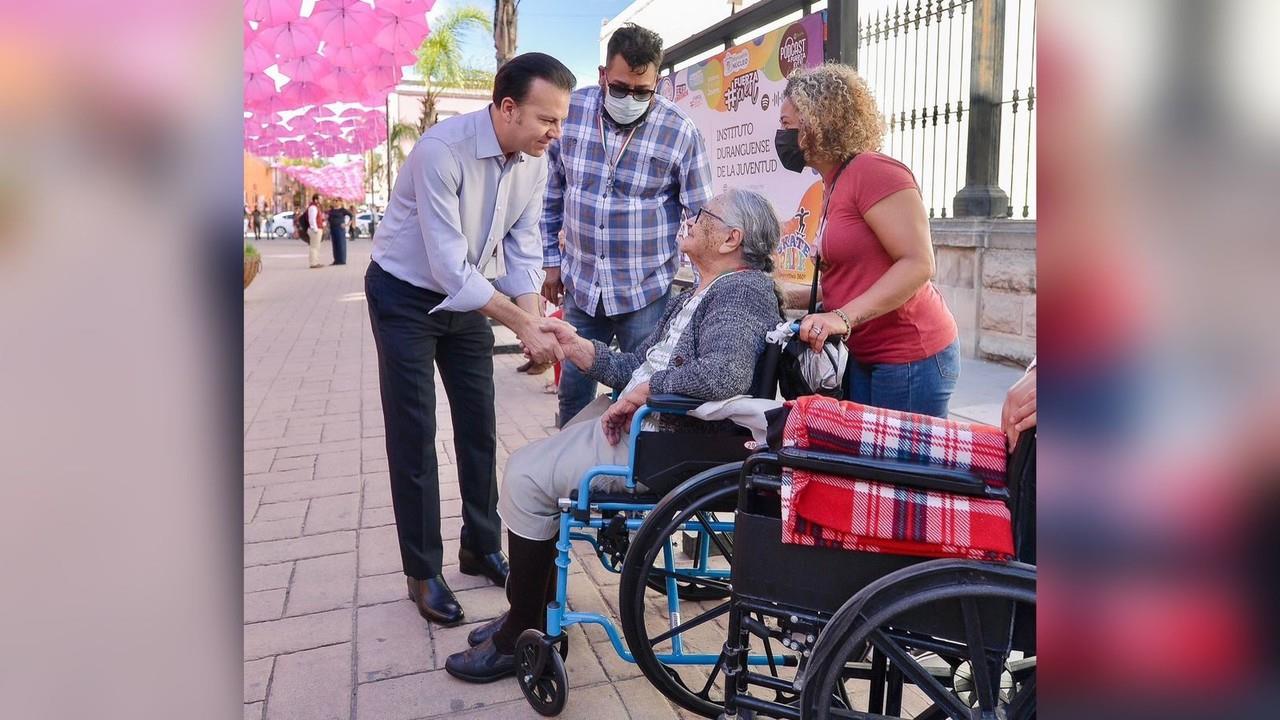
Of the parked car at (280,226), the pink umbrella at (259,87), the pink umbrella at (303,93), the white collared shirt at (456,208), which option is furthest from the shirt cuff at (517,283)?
the parked car at (280,226)

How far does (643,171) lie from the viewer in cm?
392

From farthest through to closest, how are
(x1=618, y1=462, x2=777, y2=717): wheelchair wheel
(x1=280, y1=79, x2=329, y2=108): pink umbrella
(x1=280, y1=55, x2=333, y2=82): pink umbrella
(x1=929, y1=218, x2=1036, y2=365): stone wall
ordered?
(x1=929, y1=218, x2=1036, y2=365): stone wall
(x1=280, y1=79, x2=329, y2=108): pink umbrella
(x1=280, y1=55, x2=333, y2=82): pink umbrella
(x1=618, y1=462, x2=777, y2=717): wheelchair wheel

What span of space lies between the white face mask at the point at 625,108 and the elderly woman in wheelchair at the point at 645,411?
→ 3.81 ft

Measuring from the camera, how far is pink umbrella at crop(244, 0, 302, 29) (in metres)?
5.02

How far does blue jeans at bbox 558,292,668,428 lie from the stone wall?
380 centimetres

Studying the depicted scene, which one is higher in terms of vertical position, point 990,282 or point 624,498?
point 990,282

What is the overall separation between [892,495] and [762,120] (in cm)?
405

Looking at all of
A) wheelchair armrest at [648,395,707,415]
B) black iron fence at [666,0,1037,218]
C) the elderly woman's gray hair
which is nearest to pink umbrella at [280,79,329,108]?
black iron fence at [666,0,1037,218]

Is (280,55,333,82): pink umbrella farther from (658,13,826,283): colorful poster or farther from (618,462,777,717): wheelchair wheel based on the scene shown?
(618,462,777,717): wheelchair wheel

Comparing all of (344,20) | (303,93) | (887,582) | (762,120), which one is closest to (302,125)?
(303,93)

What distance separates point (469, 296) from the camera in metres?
3.01

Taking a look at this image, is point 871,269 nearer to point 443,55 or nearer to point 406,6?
point 406,6
